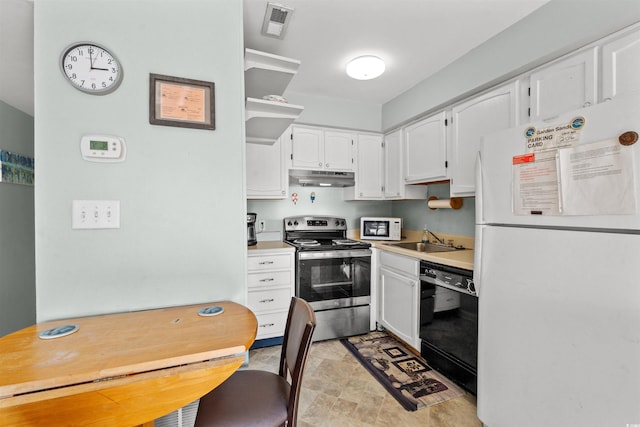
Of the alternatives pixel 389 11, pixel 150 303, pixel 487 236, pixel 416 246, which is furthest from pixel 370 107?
pixel 150 303

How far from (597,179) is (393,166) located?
212 cm

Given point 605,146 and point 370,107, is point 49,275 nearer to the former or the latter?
point 605,146

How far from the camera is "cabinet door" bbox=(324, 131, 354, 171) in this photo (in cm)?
309

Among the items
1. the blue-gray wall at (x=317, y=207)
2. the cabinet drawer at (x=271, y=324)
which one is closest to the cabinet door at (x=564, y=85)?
the blue-gray wall at (x=317, y=207)

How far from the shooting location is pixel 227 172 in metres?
1.40

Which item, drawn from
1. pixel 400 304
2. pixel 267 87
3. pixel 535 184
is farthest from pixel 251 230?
pixel 535 184

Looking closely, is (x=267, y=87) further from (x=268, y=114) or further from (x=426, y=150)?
(x=426, y=150)

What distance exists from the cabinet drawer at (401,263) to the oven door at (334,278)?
0.17 m

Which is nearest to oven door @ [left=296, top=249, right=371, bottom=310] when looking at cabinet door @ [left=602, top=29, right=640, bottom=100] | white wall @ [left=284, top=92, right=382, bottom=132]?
white wall @ [left=284, top=92, right=382, bottom=132]

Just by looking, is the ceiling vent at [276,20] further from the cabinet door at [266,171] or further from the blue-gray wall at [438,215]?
the blue-gray wall at [438,215]

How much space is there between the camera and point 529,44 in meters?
1.73

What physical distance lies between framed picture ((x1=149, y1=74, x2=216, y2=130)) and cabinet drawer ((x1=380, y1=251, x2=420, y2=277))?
1.90 metres

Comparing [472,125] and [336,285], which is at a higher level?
[472,125]

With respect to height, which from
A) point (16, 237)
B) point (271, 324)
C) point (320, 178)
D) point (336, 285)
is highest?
point (320, 178)
